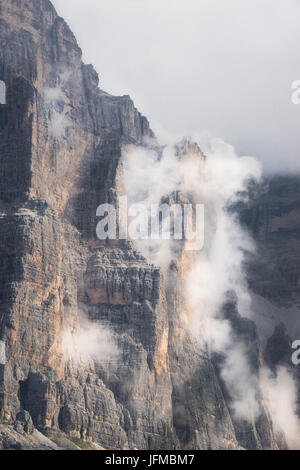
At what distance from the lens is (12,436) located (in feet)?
654
